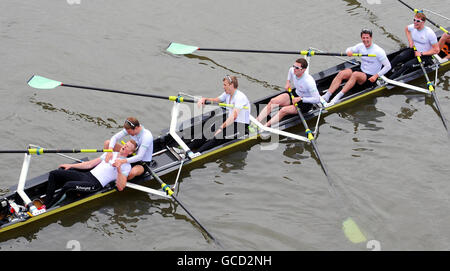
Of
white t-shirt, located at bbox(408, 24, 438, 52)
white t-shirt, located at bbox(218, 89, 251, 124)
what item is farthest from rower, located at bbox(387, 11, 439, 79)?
white t-shirt, located at bbox(218, 89, 251, 124)

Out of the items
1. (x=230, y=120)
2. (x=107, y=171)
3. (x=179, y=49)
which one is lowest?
(x=107, y=171)

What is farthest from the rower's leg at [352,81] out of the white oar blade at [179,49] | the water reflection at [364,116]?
the white oar blade at [179,49]

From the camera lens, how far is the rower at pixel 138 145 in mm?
10273

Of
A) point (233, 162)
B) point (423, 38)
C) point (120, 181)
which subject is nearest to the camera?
point (120, 181)

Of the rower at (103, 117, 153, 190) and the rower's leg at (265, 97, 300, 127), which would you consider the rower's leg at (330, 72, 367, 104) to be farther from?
the rower at (103, 117, 153, 190)

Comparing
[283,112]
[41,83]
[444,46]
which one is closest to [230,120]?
[283,112]

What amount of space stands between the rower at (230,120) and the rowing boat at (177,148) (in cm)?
17

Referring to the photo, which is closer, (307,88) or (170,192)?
(170,192)

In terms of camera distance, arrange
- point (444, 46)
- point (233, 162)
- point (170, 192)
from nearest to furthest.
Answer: point (170, 192), point (233, 162), point (444, 46)

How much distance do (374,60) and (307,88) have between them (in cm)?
235

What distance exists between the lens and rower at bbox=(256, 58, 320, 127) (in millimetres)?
12178

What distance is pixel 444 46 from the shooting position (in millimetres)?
15180

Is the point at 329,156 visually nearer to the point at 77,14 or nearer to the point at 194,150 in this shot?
the point at 194,150

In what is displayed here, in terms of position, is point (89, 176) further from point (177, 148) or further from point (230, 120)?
point (230, 120)
